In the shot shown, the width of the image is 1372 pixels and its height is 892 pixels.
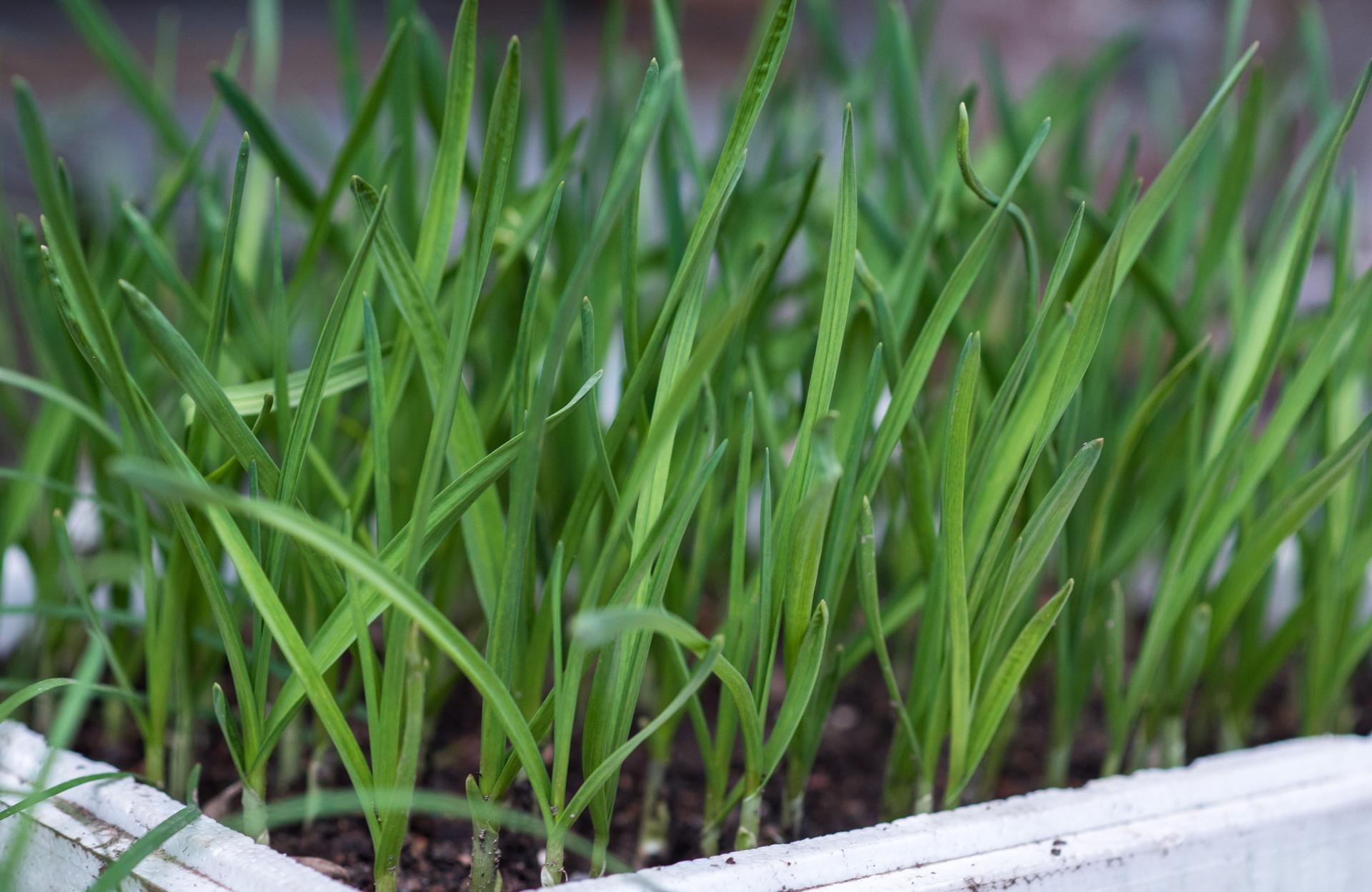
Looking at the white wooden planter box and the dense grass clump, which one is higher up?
the dense grass clump

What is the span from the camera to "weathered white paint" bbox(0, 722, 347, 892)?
34 cm

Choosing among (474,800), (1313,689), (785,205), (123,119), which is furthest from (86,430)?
(123,119)

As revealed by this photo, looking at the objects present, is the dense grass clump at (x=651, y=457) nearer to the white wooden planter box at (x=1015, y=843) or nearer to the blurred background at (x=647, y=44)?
the white wooden planter box at (x=1015, y=843)

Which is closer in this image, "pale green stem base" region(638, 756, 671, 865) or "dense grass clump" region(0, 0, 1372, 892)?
"dense grass clump" region(0, 0, 1372, 892)

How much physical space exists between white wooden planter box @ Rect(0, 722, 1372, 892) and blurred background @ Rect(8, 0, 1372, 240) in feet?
2.70

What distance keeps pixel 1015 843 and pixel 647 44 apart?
5.83 feet

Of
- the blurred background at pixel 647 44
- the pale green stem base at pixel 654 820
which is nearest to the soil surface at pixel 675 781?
the pale green stem base at pixel 654 820

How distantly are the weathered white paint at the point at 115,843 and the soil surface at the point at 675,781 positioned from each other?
5 centimetres

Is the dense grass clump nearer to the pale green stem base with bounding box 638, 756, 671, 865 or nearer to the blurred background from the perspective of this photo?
the pale green stem base with bounding box 638, 756, 671, 865

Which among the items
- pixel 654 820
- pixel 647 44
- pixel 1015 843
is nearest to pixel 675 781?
pixel 654 820

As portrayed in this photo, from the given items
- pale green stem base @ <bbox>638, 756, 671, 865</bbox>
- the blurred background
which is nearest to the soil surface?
pale green stem base @ <bbox>638, 756, 671, 865</bbox>

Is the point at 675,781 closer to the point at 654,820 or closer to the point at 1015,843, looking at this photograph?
the point at 654,820

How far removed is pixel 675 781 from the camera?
53cm

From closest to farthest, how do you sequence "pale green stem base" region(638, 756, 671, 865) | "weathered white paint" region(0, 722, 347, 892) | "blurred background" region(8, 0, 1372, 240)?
"weathered white paint" region(0, 722, 347, 892) → "pale green stem base" region(638, 756, 671, 865) → "blurred background" region(8, 0, 1372, 240)
